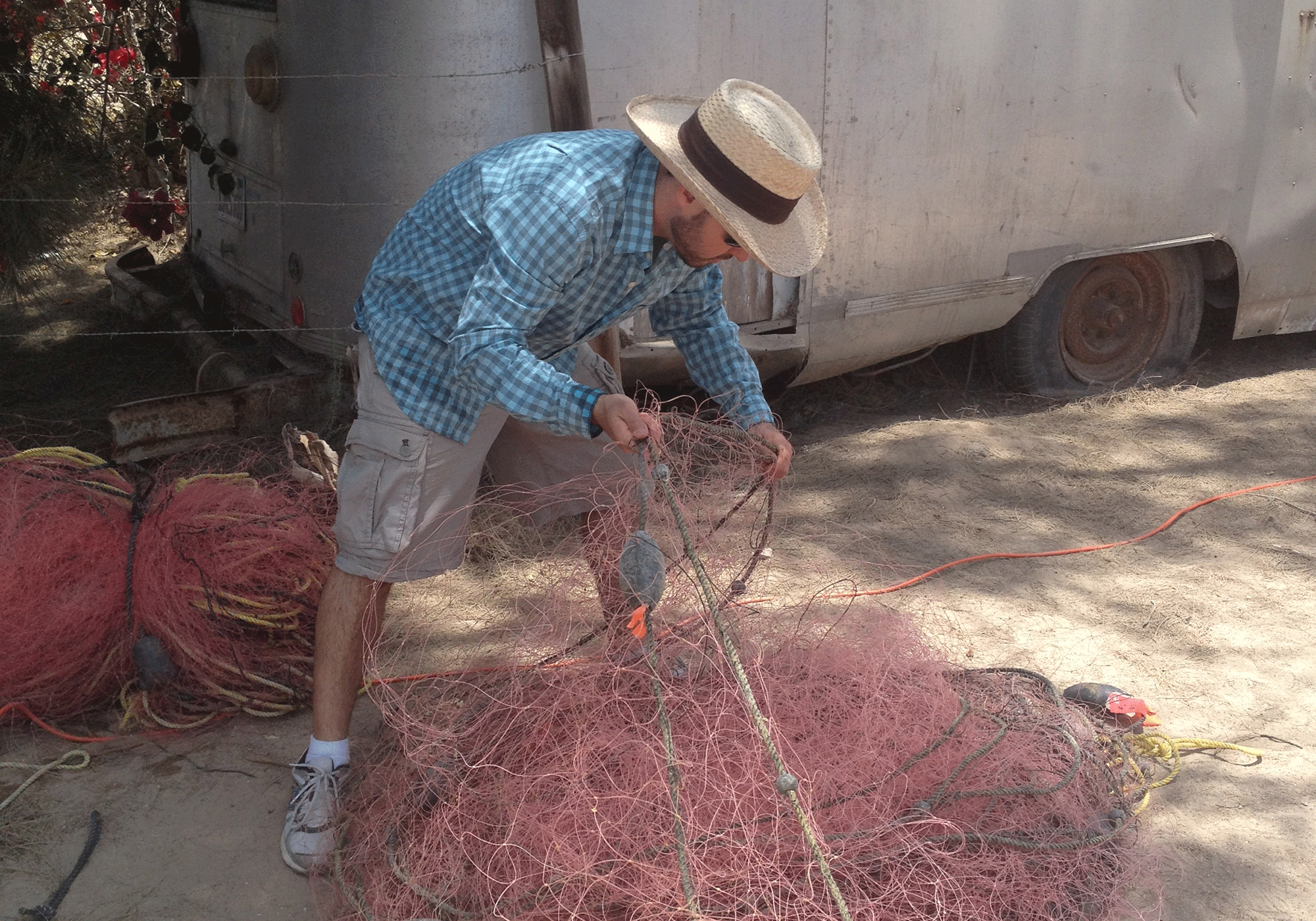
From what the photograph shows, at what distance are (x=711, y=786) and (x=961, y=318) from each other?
3594mm

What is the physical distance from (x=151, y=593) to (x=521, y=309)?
1.61 meters

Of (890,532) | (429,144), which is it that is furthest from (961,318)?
(429,144)

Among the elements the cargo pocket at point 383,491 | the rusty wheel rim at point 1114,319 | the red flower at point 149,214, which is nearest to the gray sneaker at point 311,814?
the cargo pocket at point 383,491

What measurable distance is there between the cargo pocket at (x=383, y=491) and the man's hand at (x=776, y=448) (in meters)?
0.84

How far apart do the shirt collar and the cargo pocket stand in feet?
2.13

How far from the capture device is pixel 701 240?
2.62m

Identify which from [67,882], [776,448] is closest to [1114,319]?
[776,448]

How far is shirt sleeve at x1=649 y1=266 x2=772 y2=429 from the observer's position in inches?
122

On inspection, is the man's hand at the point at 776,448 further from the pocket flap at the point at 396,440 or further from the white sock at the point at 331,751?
the white sock at the point at 331,751

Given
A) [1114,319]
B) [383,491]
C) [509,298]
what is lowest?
[1114,319]

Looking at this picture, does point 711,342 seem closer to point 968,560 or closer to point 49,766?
point 968,560

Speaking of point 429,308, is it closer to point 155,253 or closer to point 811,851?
point 811,851

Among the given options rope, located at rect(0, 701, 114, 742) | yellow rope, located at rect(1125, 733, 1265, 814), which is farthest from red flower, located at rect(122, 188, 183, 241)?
yellow rope, located at rect(1125, 733, 1265, 814)

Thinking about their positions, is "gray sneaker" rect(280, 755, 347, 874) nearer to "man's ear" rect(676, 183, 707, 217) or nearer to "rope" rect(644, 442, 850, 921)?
"rope" rect(644, 442, 850, 921)
